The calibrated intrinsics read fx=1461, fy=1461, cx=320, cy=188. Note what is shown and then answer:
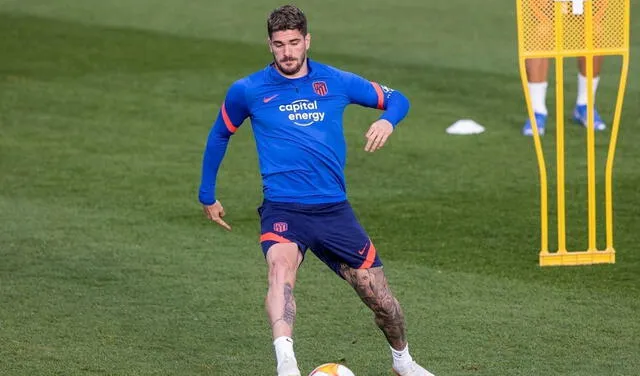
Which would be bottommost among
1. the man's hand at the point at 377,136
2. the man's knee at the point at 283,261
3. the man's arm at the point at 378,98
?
the man's knee at the point at 283,261

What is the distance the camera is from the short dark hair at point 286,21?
7094mm

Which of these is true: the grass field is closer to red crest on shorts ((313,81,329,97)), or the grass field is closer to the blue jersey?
the blue jersey

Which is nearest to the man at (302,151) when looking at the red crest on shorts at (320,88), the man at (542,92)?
the red crest on shorts at (320,88)

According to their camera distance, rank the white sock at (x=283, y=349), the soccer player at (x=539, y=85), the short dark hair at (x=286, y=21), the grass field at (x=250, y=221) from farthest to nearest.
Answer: the soccer player at (x=539, y=85) < the grass field at (x=250, y=221) < the short dark hair at (x=286, y=21) < the white sock at (x=283, y=349)

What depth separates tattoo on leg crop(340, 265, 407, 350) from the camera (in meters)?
7.31

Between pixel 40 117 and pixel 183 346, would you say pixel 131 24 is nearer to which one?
pixel 40 117

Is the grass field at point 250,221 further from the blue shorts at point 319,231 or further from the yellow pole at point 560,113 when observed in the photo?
the blue shorts at point 319,231

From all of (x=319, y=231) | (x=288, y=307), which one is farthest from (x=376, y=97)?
(x=288, y=307)

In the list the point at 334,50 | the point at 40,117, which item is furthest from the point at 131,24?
the point at 40,117

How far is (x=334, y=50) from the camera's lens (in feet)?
61.8

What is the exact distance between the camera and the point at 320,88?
7.27m

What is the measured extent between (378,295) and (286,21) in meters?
1.44

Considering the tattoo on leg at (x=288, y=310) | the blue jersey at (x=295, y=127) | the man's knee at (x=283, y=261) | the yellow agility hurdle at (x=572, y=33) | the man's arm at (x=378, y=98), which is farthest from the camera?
the yellow agility hurdle at (x=572, y=33)

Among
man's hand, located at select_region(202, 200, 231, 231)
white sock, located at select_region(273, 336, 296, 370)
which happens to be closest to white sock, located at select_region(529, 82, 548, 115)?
man's hand, located at select_region(202, 200, 231, 231)
